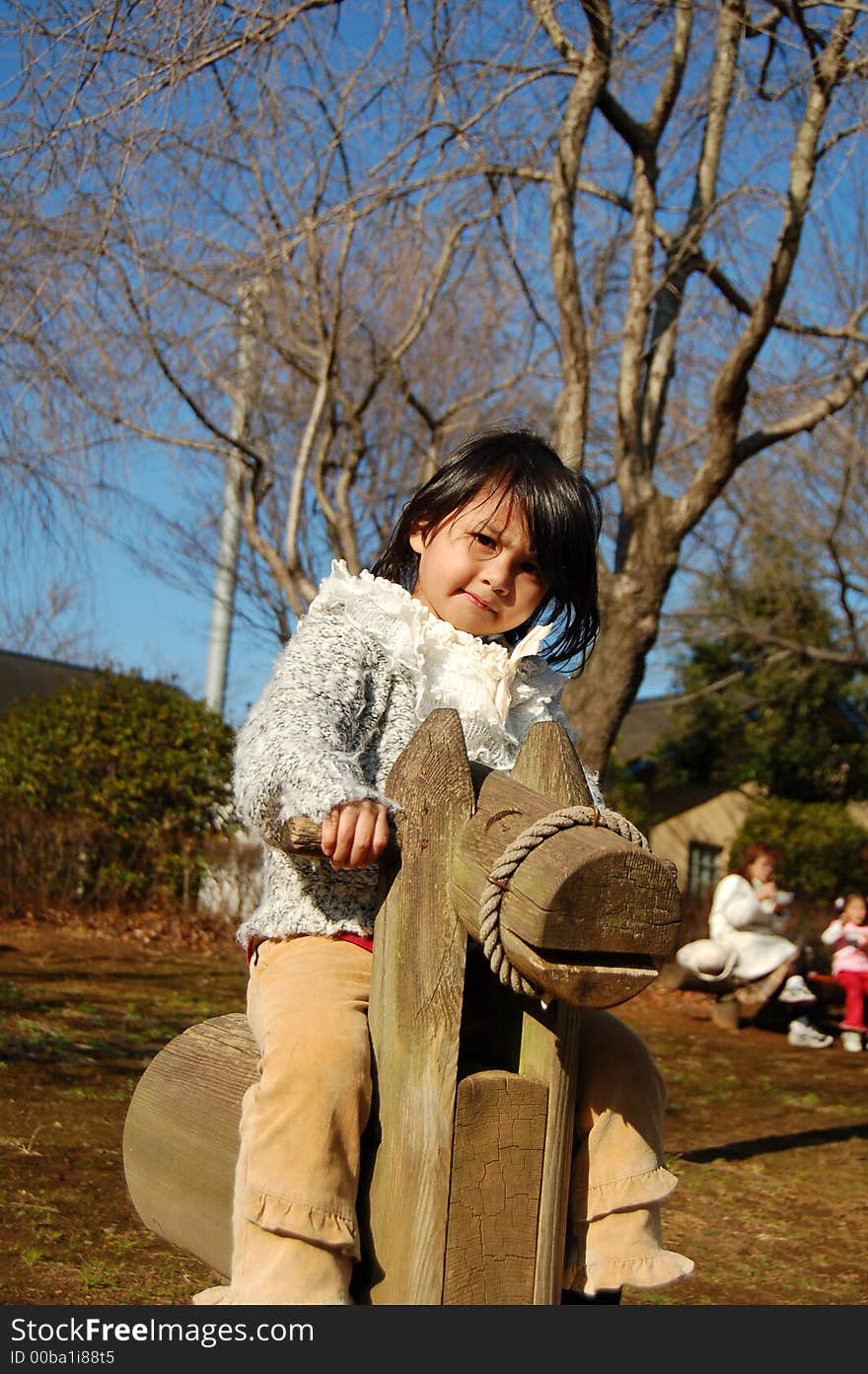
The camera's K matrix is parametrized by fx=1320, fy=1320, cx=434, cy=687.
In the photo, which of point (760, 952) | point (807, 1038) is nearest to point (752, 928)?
point (760, 952)

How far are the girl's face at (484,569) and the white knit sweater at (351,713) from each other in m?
0.06

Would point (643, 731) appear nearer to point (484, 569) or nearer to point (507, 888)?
point (484, 569)

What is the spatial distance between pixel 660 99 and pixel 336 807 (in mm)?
6266

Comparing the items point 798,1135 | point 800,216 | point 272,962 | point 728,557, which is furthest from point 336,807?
point 728,557

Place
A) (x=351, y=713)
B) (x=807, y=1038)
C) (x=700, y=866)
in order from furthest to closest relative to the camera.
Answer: (x=700, y=866), (x=807, y=1038), (x=351, y=713)

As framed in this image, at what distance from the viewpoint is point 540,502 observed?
270 cm

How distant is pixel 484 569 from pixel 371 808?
2.91ft

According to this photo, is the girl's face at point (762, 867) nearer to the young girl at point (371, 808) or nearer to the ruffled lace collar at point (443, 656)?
the young girl at point (371, 808)

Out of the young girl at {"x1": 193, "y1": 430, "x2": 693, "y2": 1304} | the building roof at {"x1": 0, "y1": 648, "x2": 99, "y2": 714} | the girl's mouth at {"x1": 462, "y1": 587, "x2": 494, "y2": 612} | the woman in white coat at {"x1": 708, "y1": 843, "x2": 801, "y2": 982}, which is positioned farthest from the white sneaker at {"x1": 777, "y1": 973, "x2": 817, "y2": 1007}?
the building roof at {"x1": 0, "y1": 648, "x2": 99, "y2": 714}

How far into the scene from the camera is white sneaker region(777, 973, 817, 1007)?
31.1ft

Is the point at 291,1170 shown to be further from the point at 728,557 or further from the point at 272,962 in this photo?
the point at 728,557

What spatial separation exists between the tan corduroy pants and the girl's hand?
28 centimetres

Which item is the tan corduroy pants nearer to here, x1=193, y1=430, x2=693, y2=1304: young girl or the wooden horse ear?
x1=193, y1=430, x2=693, y2=1304: young girl

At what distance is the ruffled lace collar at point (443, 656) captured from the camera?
8.60ft
